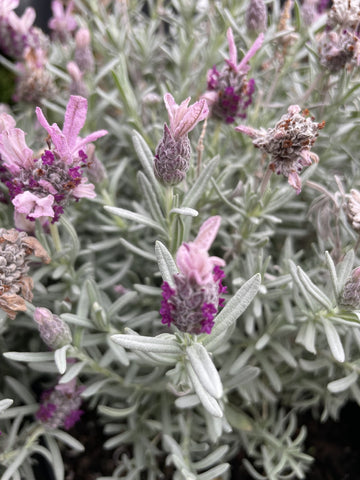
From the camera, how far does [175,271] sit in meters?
0.78

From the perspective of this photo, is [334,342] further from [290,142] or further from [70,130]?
[70,130]

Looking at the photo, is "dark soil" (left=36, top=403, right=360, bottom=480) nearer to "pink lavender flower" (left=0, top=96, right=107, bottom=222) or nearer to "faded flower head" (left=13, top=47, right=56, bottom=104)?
"pink lavender flower" (left=0, top=96, right=107, bottom=222)

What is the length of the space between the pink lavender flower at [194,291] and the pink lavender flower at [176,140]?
6.8 inches

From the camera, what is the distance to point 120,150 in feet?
5.17

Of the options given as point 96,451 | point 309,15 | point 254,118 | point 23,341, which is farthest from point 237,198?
point 96,451

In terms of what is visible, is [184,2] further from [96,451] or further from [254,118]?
[96,451]

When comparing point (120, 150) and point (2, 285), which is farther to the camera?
point (120, 150)

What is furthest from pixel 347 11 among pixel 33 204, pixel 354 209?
pixel 33 204

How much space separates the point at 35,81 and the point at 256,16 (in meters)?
0.60

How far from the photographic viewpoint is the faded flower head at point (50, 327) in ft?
2.80

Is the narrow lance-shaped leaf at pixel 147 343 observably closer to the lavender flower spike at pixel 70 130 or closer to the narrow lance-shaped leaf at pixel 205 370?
the narrow lance-shaped leaf at pixel 205 370

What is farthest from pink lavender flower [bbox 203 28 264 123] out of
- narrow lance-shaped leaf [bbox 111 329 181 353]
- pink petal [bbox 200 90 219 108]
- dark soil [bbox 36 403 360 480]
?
dark soil [bbox 36 403 360 480]

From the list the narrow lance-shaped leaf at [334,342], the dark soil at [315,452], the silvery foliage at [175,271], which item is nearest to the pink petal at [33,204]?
the silvery foliage at [175,271]

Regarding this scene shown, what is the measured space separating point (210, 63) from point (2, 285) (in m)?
0.89
